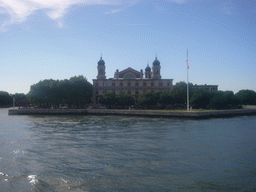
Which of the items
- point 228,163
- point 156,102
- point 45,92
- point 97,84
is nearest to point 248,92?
point 156,102

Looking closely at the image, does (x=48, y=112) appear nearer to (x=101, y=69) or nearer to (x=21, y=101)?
(x=101, y=69)

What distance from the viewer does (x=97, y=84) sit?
114625 mm

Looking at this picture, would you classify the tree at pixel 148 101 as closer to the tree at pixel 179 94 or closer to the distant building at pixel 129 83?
the tree at pixel 179 94

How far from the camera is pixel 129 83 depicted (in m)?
113

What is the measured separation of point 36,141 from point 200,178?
1873 cm

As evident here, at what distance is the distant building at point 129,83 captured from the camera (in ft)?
366

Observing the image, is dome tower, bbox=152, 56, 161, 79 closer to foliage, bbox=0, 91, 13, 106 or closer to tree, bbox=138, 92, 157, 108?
tree, bbox=138, 92, 157, 108

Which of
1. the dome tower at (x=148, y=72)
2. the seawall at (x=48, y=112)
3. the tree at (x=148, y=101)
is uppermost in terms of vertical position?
the dome tower at (x=148, y=72)

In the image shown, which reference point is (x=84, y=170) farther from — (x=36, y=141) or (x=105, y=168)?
(x=36, y=141)

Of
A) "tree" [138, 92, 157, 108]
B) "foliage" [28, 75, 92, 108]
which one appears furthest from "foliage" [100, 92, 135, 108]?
"foliage" [28, 75, 92, 108]

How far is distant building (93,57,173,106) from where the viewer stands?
366 feet

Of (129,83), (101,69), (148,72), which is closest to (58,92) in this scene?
(101,69)

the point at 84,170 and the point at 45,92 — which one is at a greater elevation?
the point at 45,92

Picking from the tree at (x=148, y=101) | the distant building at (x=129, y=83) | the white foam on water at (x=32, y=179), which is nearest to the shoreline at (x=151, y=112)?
the tree at (x=148, y=101)
